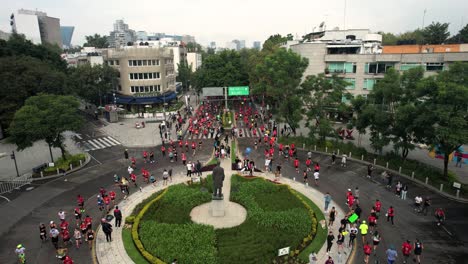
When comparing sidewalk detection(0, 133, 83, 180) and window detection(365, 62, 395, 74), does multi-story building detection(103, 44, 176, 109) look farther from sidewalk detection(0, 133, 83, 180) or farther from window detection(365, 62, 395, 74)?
window detection(365, 62, 395, 74)

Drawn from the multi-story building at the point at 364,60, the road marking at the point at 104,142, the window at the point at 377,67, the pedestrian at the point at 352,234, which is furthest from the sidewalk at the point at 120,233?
the window at the point at 377,67

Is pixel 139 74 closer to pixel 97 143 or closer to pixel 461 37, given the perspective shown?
pixel 97 143

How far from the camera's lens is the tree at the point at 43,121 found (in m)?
33.6

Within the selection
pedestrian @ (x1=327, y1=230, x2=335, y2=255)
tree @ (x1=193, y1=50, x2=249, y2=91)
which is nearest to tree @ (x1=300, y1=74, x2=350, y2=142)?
pedestrian @ (x1=327, y1=230, x2=335, y2=255)

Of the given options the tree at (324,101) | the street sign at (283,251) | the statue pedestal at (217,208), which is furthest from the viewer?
the tree at (324,101)

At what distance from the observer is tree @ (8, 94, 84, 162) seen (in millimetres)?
33594

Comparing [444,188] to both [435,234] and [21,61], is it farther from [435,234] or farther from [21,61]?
[21,61]

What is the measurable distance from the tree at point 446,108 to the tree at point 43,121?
37.3m

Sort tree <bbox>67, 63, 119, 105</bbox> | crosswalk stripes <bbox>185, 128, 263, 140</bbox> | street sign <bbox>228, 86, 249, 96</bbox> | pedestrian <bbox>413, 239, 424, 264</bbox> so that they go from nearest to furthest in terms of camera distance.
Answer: pedestrian <bbox>413, 239, 424, 264</bbox> < crosswalk stripes <bbox>185, 128, 263, 140</bbox> < tree <bbox>67, 63, 119, 105</bbox> < street sign <bbox>228, 86, 249, 96</bbox>

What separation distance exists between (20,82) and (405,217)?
52458 millimetres

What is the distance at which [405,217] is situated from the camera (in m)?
24.7

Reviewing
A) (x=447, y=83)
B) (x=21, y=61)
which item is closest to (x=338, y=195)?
(x=447, y=83)

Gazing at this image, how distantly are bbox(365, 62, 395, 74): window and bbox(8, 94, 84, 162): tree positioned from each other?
4604cm

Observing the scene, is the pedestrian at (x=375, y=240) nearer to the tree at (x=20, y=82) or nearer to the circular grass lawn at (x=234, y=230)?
the circular grass lawn at (x=234, y=230)
